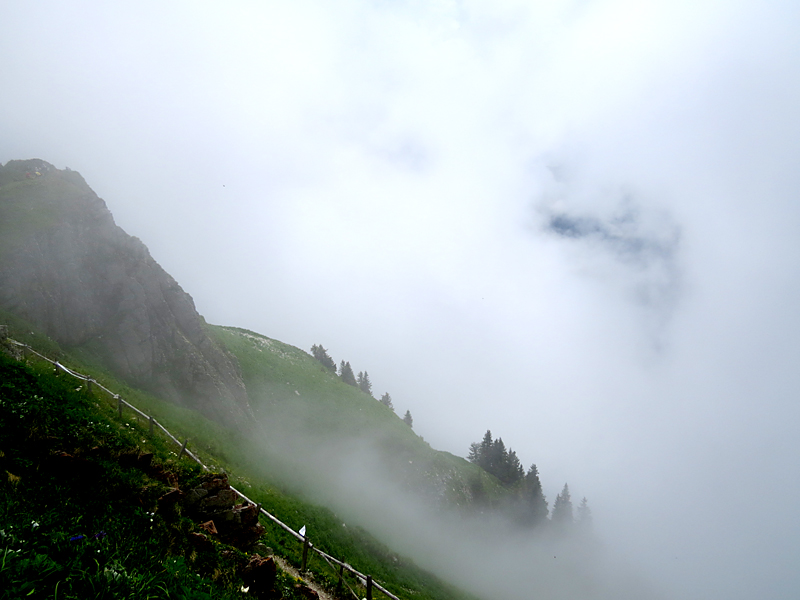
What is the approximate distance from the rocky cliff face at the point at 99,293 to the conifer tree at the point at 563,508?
119480 millimetres

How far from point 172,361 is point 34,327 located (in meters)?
12.0

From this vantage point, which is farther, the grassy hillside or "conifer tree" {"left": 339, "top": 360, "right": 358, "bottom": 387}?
"conifer tree" {"left": 339, "top": 360, "right": 358, "bottom": 387}

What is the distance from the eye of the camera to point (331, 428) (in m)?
63.3

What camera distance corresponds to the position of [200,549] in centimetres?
1004

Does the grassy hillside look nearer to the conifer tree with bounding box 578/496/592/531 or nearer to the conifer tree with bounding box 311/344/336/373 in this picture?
the conifer tree with bounding box 311/344/336/373

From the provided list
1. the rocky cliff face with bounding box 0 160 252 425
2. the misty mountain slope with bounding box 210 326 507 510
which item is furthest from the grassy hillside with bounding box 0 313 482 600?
the misty mountain slope with bounding box 210 326 507 510

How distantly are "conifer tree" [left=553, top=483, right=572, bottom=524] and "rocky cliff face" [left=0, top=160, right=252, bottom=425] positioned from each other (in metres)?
119

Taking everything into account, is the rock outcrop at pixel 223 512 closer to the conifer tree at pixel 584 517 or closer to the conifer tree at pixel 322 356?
the conifer tree at pixel 322 356

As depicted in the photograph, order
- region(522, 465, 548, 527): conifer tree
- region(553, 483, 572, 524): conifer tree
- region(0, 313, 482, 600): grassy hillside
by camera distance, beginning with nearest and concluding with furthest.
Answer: region(0, 313, 482, 600): grassy hillside, region(522, 465, 548, 527): conifer tree, region(553, 483, 572, 524): conifer tree

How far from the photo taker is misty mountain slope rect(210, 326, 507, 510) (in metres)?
55.7

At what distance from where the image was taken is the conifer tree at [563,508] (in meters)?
124

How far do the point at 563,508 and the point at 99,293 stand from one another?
144 meters

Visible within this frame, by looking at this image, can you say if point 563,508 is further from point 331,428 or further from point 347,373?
point 331,428

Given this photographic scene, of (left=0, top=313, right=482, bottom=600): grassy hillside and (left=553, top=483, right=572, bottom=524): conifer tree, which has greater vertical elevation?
(left=553, top=483, right=572, bottom=524): conifer tree
